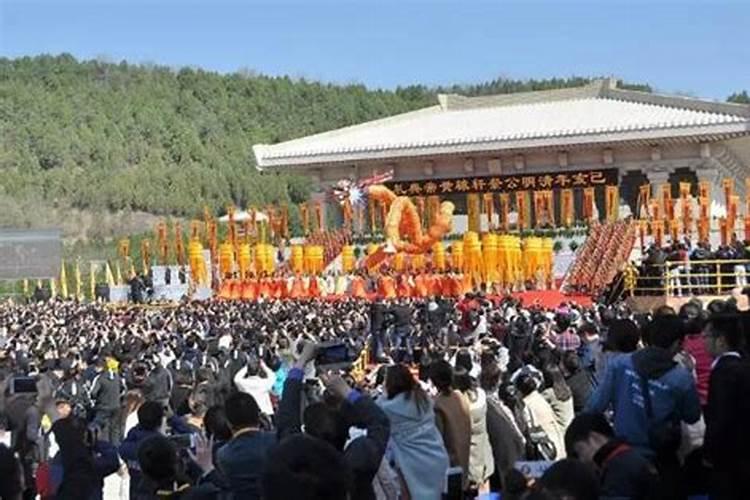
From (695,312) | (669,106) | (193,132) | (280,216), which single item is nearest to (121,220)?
(193,132)

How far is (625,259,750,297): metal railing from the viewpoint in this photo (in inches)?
1033

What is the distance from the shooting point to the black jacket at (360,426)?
5914 mm

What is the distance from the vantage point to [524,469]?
18.5 feet

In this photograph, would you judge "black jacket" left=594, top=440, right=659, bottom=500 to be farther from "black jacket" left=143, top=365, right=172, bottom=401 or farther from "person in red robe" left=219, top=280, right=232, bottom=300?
"person in red robe" left=219, top=280, right=232, bottom=300

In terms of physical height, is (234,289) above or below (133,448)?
below

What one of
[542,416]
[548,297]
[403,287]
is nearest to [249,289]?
[403,287]

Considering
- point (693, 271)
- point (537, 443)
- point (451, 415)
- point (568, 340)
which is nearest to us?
point (451, 415)

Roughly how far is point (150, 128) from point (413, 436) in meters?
90.9

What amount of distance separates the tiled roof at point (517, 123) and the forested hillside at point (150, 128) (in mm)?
29944

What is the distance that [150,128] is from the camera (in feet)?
315

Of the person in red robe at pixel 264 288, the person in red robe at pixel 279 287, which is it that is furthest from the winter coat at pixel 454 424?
the person in red robe at pixel 264 288

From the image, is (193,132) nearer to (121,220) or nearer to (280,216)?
(121,220)

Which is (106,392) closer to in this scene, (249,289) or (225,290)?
(249,289)

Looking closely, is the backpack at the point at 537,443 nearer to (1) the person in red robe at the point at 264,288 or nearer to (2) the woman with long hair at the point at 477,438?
(2) the woman with long hair at the point at 477,438
